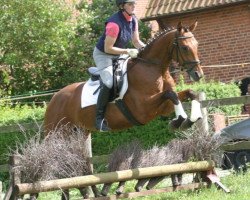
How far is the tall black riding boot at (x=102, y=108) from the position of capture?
396 inches

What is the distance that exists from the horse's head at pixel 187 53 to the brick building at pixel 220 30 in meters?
8.57

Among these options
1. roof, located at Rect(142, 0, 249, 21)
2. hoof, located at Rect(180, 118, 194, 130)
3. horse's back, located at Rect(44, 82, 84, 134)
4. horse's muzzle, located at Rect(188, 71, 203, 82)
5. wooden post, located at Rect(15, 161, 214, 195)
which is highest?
roof, located at Rect(142, 0, 249, 21)

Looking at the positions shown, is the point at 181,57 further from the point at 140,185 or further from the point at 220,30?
the point at 220,30

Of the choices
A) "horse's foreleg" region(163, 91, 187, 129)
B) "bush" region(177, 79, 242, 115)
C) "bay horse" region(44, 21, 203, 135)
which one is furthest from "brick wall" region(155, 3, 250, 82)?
"horse's foreleg" region(163, 91, 187, 129)

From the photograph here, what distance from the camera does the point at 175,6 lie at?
19406 mm

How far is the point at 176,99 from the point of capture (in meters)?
9.27

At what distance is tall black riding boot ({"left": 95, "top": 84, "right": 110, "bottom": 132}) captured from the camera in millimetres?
10058

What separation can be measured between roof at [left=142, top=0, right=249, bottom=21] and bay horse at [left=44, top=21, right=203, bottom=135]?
864 cm

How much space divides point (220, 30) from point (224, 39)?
28cm

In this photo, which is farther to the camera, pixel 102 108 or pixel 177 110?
pixel 102 108

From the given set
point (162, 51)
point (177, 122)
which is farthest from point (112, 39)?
point (177, 122)

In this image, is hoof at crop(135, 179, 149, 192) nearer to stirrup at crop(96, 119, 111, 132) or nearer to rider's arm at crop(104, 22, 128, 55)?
stirrup at crop(96, 119, 111, 132)

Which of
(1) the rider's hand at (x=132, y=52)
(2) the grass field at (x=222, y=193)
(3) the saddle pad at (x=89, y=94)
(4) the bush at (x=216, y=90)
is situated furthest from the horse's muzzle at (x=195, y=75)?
(4) the bush at (x=216, y=90)

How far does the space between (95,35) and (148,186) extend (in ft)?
49.1
